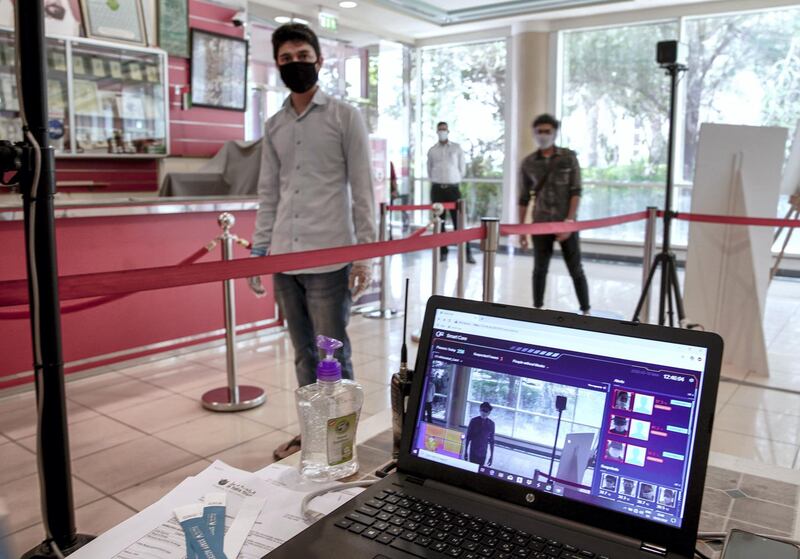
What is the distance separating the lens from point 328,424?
1.00m

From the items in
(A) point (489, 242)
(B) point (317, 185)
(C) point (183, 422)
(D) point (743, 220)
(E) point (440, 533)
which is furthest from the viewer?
(D) point (743, 220)

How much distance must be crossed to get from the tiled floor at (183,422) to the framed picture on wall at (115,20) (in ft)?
10.7

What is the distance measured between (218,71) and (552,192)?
13.3ft

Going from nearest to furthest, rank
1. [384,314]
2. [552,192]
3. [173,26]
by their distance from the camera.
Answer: [552,192] → [384,314] → [173,26]

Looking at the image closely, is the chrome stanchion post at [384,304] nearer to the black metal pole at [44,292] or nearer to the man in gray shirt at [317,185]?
the man in gray shirt at [317,185]

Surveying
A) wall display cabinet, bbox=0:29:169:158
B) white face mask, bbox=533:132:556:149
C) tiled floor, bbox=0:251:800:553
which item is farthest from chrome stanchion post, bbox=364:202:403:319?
wall display cabinet, bbox=0:29:169:158

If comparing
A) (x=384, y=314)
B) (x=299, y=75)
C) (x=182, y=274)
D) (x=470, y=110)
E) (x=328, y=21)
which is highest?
(x=328, y=21)

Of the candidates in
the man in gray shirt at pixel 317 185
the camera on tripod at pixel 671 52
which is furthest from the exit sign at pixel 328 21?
the man in gray shirt at pixel 317 185

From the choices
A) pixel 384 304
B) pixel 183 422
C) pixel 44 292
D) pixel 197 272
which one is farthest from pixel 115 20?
pixel 44 292

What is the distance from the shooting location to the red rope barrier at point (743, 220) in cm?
360

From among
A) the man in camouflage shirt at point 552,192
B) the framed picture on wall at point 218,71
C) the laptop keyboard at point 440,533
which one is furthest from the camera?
the framed picture on wall at point 218,71

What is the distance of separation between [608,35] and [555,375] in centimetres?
910

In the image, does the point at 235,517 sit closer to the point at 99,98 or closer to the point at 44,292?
the point at 44,292

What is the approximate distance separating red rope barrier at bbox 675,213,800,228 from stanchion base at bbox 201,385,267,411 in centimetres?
262
